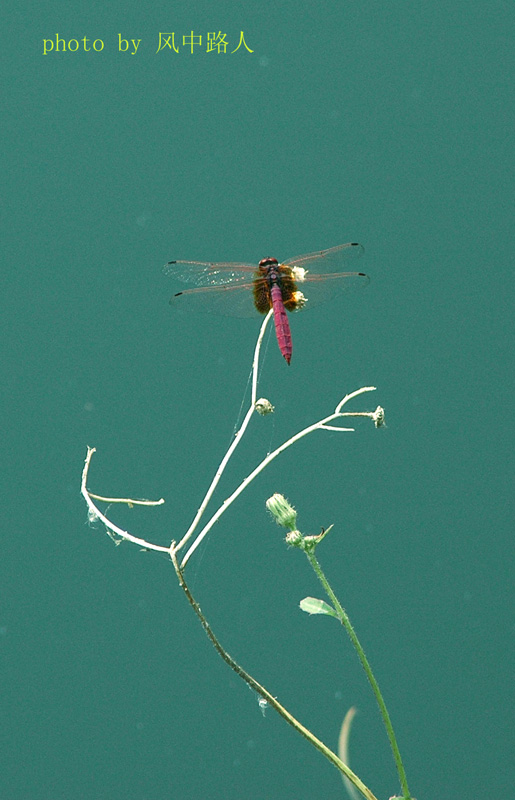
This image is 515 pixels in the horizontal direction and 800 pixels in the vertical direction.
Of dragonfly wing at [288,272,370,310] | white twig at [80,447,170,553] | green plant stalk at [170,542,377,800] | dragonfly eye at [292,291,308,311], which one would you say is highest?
dragonfly wing at [288,272,370,310]

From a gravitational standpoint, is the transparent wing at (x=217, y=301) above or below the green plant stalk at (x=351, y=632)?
above

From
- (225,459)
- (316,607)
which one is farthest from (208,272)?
(316,607)

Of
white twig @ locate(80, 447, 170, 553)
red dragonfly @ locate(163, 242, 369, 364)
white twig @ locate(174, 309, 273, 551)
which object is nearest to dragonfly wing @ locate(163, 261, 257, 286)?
red dragonfly @ locate(163, 242, 369, 364)

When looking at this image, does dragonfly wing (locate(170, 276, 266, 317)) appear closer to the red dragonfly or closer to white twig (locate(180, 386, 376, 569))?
the red dragonfly

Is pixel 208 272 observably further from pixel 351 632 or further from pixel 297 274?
pixel 351 632

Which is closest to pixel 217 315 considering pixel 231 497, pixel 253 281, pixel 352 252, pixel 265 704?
pixel 253 281

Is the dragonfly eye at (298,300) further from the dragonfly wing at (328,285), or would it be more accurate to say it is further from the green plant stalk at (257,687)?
the green plant stalk at (257,687)

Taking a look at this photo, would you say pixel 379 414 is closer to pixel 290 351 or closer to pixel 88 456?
pixel 290 351

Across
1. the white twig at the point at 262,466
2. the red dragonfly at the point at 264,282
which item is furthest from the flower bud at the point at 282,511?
the red dragonfly at the point at 264,282
